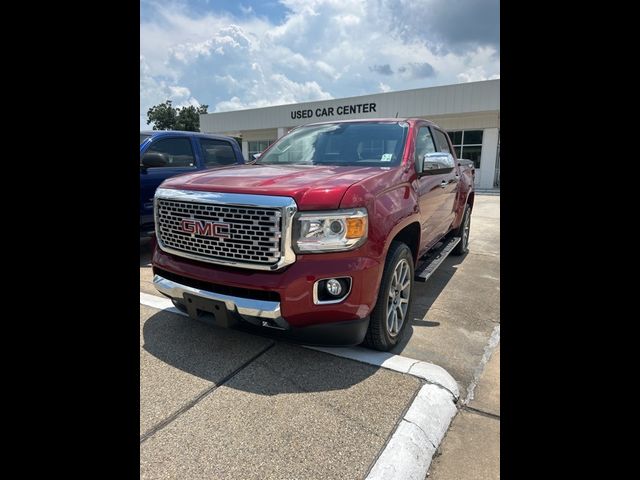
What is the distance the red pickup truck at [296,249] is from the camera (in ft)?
7.93

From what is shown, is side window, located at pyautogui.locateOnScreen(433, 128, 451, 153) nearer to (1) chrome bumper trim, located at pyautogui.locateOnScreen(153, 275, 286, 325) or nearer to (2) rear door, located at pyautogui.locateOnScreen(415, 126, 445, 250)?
(2) rear door, located at pyautogui.locateOnScreen(415, 126, 445, 250)

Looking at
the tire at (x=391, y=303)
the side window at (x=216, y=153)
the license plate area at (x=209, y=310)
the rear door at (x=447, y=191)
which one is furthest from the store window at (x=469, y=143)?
the license plate area at (x=209, y=310)

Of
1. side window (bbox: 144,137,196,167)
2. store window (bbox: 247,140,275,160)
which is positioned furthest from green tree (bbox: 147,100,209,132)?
side window (bbox: 144,137,196,167)

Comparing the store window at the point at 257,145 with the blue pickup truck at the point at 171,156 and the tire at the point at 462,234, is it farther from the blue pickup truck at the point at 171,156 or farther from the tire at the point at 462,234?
the tire at the point at 462,234

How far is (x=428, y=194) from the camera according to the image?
370cm

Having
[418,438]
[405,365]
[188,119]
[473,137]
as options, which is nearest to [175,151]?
[405,365]

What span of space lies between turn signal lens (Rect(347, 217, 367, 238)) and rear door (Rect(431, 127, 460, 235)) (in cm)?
206

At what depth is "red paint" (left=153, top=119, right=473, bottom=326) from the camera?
242cm

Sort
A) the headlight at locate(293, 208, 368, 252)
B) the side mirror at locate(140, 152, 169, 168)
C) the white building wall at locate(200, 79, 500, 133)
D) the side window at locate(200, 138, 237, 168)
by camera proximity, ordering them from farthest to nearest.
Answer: the white building wall at locate(200, 79, 500, 133) → the side window at locate(200, 138, 237, 168) → the side mirror at locate(140, 152, 169, 168) → the headlight at locate(293, 208, 368, 252)

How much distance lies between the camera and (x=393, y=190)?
2904mm
